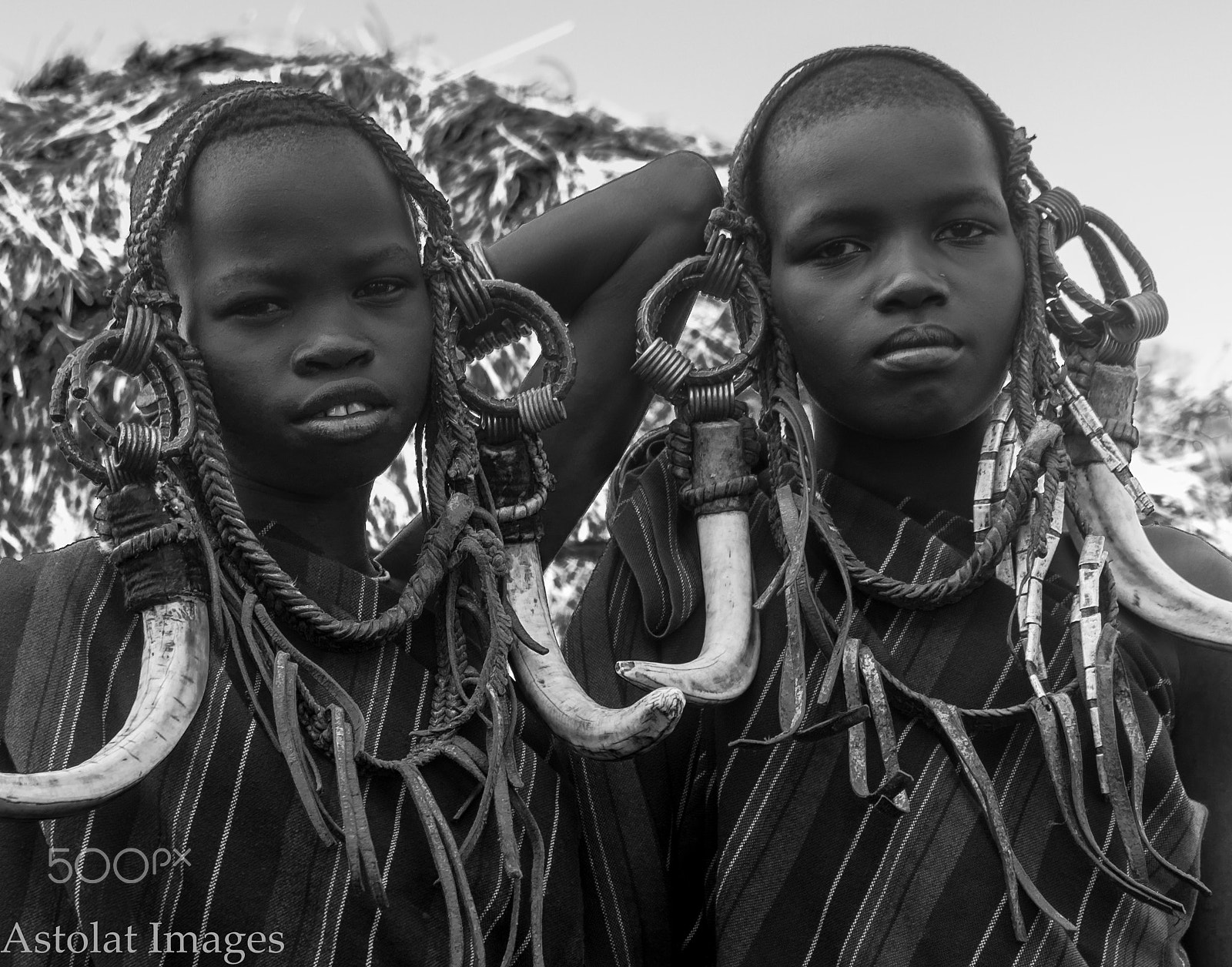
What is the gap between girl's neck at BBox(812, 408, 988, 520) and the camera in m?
2.04

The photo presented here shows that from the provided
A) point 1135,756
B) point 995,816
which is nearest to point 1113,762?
point 1135,756

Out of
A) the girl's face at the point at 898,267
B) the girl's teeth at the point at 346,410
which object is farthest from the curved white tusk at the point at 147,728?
the girl's face at the point at 898,267

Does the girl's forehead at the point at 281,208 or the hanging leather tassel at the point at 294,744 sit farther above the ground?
the girl's forehead at the point at 281,208

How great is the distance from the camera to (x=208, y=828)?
167 centimetres

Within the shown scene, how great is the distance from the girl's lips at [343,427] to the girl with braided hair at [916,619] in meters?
0.37

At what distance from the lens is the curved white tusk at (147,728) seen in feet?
4.69

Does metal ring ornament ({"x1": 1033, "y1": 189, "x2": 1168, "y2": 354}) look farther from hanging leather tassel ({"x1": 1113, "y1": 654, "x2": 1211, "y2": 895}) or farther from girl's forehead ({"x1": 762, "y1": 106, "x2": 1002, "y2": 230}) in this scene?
hanging leather tassel ({"x1": 1113, "y1": 654, "x2": 1211, "y2": 895})

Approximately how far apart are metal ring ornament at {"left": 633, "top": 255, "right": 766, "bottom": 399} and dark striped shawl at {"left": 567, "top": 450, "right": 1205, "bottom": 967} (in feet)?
0.60

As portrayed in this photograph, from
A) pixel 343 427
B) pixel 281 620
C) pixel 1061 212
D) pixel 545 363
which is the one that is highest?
pixel 1061 212

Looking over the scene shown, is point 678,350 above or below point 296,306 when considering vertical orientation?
above

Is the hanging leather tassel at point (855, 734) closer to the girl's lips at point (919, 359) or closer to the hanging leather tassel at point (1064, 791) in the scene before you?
the hanging leather tassel at point (1064, 791)

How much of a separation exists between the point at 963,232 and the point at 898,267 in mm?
135

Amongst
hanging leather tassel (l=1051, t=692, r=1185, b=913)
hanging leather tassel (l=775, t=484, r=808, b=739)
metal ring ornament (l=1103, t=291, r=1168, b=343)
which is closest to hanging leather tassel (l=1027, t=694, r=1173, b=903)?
hanging leather tassel (l=1051, t=692, r=1185, b=913)

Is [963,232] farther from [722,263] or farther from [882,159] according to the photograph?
[722,263]
